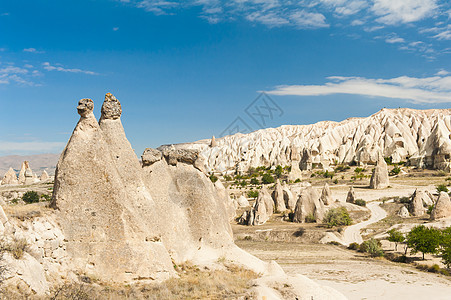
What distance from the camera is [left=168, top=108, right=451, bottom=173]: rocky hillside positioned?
65438 millimetres

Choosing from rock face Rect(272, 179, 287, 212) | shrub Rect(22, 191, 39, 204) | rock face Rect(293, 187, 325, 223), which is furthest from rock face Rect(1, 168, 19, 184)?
rock face Rect(293, 187, 325, 223)

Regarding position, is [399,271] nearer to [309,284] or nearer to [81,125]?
[309,284]

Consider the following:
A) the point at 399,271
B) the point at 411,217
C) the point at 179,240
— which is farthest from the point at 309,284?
the point at 411,217

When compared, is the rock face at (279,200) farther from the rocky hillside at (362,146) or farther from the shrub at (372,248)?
the rocky hillside at (362,146)

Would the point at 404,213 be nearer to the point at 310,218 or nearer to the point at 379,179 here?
the point at 310,218

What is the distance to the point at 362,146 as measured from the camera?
8781cm

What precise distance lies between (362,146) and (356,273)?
7518cm

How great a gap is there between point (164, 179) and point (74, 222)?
10.7 ft

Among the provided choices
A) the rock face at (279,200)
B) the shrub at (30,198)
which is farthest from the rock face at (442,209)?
Result: the shrub at (30,198)

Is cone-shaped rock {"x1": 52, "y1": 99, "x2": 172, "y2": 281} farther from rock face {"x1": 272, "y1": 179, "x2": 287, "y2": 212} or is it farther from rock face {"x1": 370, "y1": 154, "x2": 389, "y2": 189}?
rock face {"x1": 370, "y1": 154, "x2": 389, "y2": 189}

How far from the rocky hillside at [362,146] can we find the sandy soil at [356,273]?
4378cm

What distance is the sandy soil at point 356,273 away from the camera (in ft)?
47.1

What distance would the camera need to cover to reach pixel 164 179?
37.4 feet

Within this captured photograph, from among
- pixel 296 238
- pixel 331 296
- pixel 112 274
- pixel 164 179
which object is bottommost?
pixel 296 238
